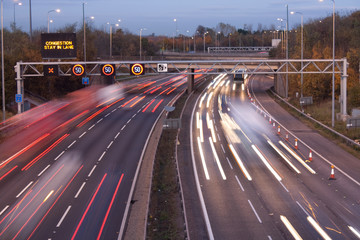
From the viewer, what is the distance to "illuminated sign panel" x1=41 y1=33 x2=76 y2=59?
139 feet

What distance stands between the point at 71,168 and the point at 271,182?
37.6 ft

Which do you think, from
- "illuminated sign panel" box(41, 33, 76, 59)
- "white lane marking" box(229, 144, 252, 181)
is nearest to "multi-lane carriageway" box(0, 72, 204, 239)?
"illuminated sign panel" box(41, 33, 76, 59)

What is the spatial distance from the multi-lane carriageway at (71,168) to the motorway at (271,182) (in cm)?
413

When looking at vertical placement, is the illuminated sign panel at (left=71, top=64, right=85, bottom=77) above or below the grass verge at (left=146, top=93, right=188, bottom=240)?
above

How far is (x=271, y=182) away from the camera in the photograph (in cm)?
2456

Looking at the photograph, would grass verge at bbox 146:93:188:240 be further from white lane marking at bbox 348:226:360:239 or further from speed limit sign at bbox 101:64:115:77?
speed limit sign at bbox 101:64:115:77

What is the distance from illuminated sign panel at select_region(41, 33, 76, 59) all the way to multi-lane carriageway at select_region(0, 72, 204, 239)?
604cm

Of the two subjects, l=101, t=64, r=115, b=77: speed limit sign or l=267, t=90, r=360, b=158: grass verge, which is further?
l=101, t=64, r=115, b=77: speed limit sign

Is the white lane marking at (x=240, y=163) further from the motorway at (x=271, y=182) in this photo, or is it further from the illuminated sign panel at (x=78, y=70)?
the illuminated sign panel at (x=78, y=70)

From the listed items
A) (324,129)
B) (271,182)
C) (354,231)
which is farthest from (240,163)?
(324,129)

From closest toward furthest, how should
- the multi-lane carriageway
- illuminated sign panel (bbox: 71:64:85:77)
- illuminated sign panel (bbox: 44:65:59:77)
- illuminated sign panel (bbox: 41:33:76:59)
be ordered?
the multi-lane carriageway, illuminated sign panel (bbox: 41:33:76:59), illuminated sign panel (bbox: 44:65:59:77), illuminated sign panel (bbox: 71:64:85:77)

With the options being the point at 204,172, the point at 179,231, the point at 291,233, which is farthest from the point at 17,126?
the point at 291,233

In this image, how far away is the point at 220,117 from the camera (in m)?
47.7

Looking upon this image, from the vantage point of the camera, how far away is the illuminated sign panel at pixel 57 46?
1665 inches
